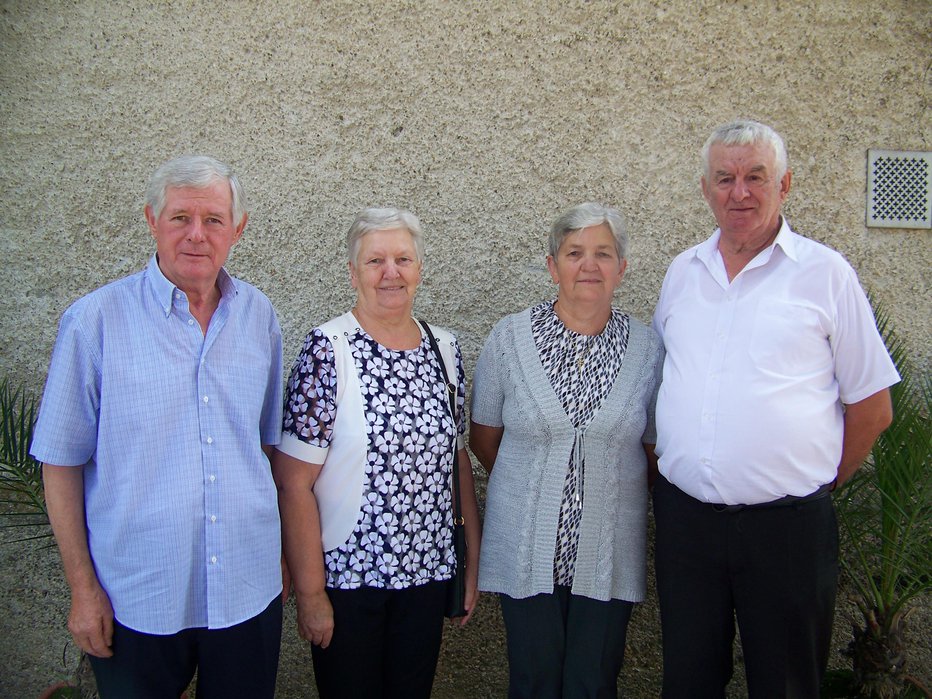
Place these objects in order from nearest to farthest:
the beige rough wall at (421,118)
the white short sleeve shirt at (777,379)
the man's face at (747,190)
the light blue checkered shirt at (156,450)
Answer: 1. the light blue checkered shirt at (156,450)
2. the white short sleeve shirt at (777,379)
3. the man's face at (747,190)
4. the beige rough wall at (421,118)

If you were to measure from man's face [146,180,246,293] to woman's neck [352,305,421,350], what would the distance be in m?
0.49

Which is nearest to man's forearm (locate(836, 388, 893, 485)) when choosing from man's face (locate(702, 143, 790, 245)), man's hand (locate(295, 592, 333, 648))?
man's face (locate(702, 143, 790, 245))

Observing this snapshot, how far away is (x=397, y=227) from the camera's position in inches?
89.7

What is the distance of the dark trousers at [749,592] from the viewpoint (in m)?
2.09

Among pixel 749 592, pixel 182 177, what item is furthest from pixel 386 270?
pixel 749 592

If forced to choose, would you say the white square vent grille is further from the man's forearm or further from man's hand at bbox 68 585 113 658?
man's hand at bbox 68 585 113 658

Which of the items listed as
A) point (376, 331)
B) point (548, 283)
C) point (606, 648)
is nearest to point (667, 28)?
point (548, 283)

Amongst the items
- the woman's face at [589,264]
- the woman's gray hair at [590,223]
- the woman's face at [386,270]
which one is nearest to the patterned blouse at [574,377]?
the woman's face at [589,264]

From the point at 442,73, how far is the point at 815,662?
2.58 metres

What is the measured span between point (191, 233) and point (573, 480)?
4.33ft

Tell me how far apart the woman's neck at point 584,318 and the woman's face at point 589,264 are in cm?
3

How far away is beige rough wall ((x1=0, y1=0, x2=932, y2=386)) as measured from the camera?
121 inches

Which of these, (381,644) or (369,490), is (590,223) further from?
(381,644)

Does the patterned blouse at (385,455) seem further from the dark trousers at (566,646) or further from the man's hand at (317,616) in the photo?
the dark trousers at (566,646)
